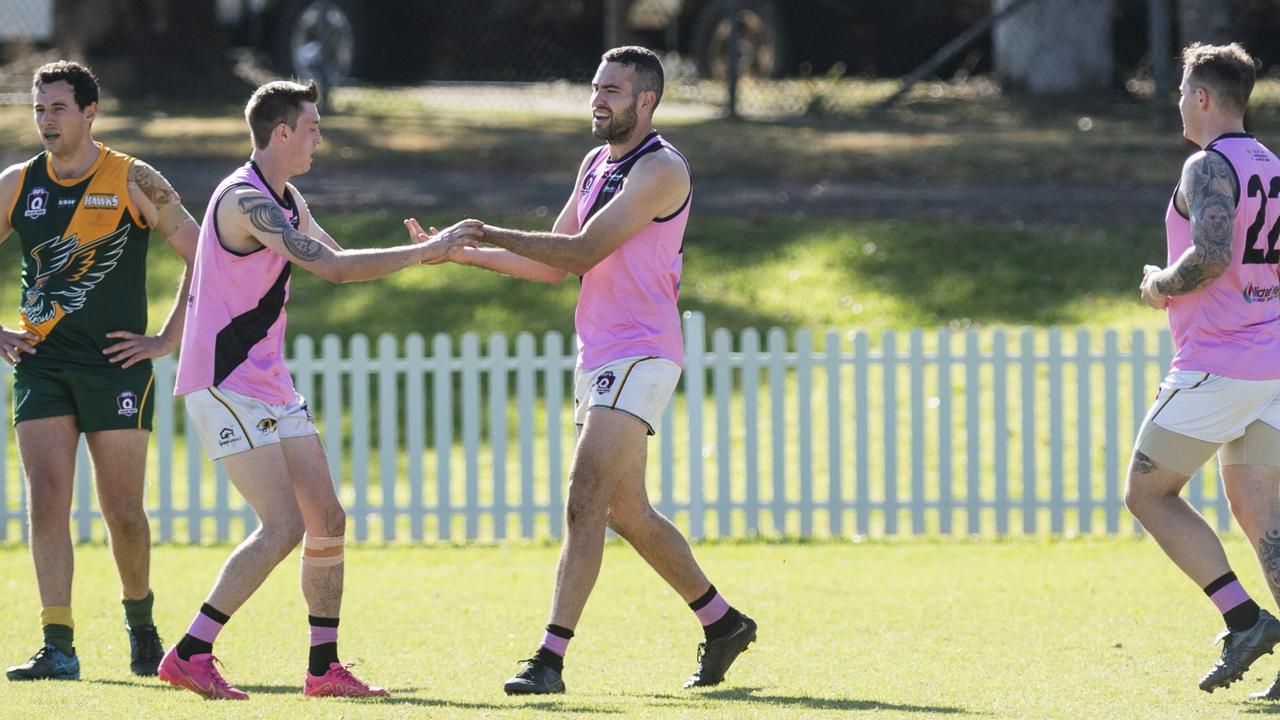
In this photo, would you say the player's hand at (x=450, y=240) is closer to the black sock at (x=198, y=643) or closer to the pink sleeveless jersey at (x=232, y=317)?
the pink sleeveless jersey at (x=232, y=317)

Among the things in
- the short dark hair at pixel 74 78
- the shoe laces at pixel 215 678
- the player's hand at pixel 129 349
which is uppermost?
the short dark hair at pixel 74 78

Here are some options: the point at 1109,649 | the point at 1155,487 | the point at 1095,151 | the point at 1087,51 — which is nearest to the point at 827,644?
the point at 1109,649

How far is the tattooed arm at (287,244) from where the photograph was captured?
570 cm

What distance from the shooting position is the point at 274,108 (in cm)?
583

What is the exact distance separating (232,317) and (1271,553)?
3.54 metres

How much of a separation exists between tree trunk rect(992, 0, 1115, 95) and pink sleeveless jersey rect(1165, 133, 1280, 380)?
14482 millimetres

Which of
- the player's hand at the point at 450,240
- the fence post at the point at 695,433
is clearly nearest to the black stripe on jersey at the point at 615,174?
the player's hand at the point at 450,240

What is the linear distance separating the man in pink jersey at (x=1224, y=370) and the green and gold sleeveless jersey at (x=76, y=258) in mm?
3678

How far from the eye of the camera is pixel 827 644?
7.09 m

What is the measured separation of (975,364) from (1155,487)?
484 centimetres

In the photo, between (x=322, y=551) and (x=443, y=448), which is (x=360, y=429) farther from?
(x=322, y=551)

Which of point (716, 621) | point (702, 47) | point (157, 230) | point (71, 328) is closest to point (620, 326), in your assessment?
point (716, 621)

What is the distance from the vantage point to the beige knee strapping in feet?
19.5

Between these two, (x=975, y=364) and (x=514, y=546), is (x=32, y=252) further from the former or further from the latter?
(x=975, y=364)
